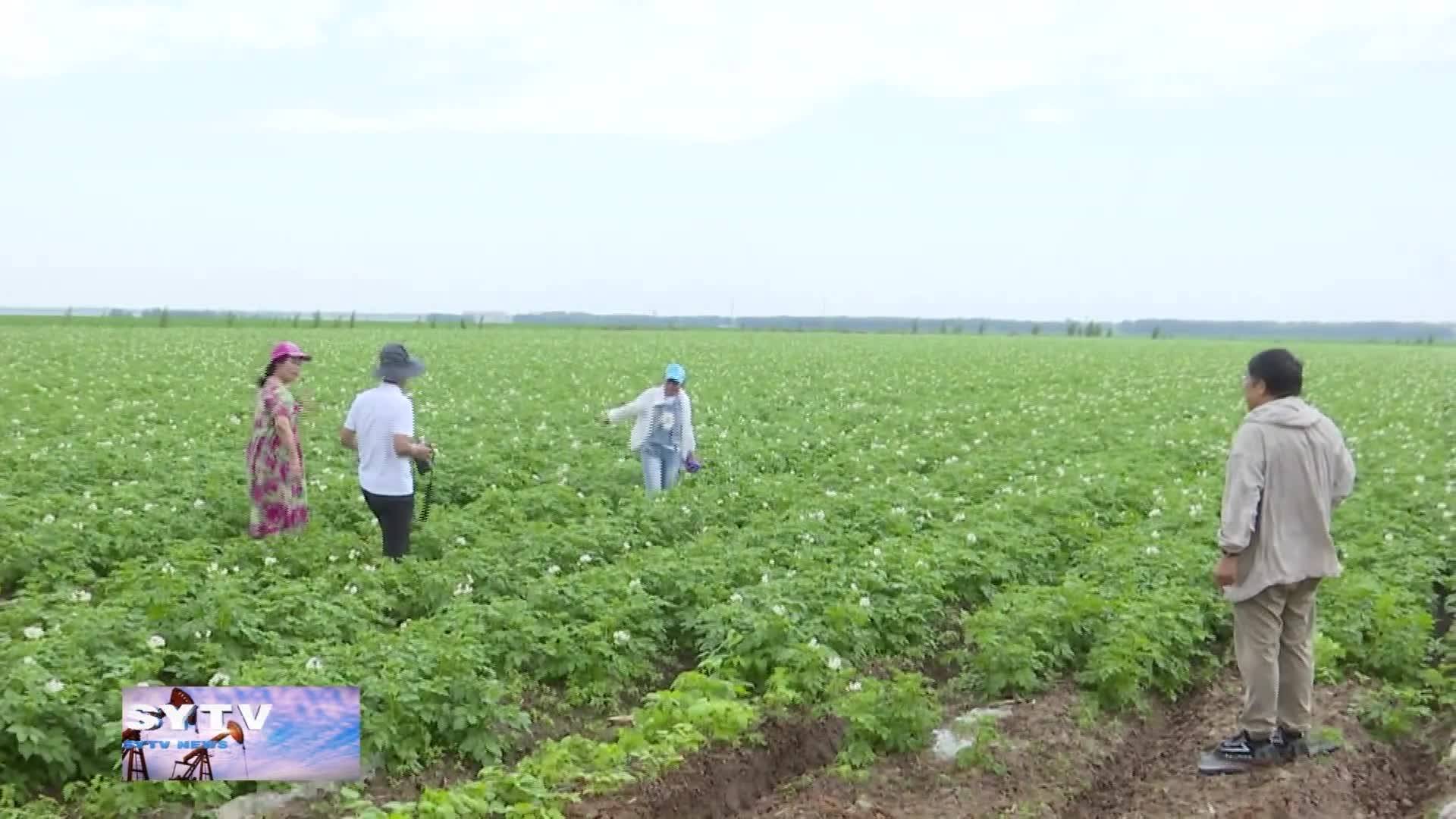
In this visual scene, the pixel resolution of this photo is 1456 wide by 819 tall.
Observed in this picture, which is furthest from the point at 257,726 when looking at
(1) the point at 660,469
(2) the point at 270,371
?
(1) the point at 660,469

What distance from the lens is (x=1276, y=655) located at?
18.7ft

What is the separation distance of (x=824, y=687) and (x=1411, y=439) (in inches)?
626

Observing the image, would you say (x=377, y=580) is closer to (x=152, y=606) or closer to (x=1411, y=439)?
(x=152, y=606)

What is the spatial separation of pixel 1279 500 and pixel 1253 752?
51.6 inches

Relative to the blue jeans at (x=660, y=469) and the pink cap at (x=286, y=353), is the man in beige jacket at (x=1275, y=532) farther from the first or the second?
the blue jeans at (x=660, y=469)

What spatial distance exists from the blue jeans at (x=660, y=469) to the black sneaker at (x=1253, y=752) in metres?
7.09

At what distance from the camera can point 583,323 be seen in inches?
4035

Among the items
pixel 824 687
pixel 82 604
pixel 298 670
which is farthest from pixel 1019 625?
pixel 82 604

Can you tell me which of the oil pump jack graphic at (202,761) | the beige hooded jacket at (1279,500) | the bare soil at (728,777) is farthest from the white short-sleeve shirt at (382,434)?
the beige hooded jacket at (1279,500)

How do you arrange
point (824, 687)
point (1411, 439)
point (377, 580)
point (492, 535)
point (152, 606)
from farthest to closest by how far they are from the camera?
1. point (1411, 439)
2. point (492, 535)
3. point (377, 580)
4. point (152, 606)
5. point (824, 687)

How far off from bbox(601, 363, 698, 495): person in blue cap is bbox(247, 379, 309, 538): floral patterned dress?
3.52 m

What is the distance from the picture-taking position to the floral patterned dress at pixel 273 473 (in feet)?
28.6

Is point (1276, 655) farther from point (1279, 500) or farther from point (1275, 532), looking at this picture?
point (1279, 500)

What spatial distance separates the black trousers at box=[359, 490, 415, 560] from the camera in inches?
338
